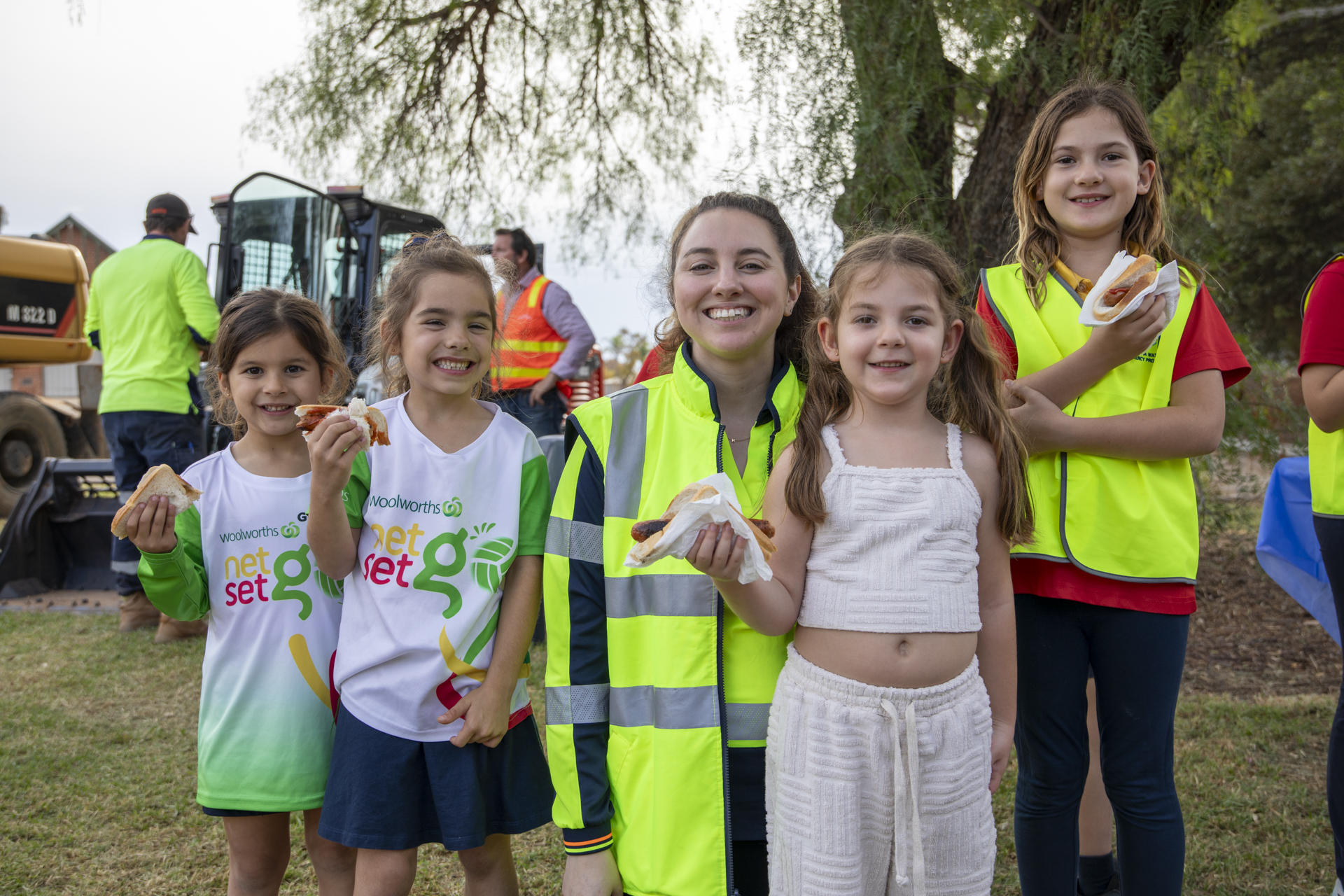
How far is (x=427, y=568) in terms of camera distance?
6.17 feet

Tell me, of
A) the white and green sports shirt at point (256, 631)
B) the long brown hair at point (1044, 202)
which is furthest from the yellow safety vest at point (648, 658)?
the long brown hair at point (1044, 202)

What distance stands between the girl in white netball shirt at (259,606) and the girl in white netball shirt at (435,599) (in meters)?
0.14

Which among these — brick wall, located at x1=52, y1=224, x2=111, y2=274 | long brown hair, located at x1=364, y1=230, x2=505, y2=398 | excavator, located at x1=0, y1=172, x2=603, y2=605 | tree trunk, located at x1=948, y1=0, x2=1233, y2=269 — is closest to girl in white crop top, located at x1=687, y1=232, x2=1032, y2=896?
long brown hair, located at x1=364, y1=230, x2=505, y2=398

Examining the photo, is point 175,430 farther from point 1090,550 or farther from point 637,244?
point 1090,550

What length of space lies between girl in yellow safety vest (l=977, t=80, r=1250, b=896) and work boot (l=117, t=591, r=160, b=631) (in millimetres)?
5164

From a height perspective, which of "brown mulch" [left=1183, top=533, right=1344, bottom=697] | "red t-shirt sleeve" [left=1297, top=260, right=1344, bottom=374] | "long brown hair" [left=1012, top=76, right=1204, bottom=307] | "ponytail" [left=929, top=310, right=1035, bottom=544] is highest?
"long brown hair" [left=1012, top=76, right=1204, bottom=307]

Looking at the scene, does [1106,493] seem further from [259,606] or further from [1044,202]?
[259,606]

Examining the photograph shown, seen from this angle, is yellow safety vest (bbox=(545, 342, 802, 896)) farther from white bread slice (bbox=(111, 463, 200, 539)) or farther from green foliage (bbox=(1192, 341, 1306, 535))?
green foliage (bbox=(1192, 341, 1306, 535))

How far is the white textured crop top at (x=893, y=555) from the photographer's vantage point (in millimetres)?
1595

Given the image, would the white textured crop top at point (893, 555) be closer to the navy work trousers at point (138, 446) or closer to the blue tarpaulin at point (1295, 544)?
the blue tarpaulin at point (1295, 544)

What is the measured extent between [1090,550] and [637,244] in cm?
502

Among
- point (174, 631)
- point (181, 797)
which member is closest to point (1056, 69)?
point (181, 797)

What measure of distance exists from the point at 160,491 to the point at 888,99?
10.7 ft

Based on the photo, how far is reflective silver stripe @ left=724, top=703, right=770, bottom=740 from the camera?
1673 mm
